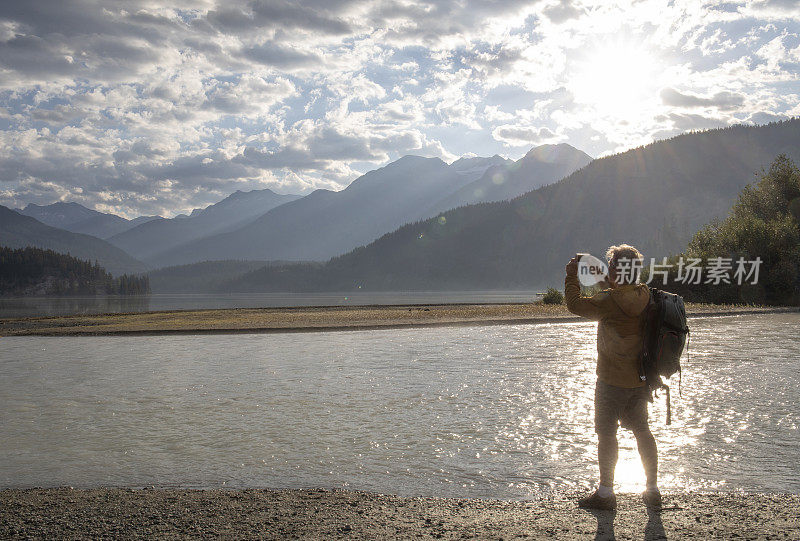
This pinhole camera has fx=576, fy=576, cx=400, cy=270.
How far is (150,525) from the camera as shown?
4832 mm

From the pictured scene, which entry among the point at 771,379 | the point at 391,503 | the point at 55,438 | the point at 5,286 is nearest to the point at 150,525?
the point at 391,503

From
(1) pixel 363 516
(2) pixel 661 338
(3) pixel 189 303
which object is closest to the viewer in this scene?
(1) pixel 363 516

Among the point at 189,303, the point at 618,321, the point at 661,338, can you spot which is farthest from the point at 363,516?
the point at 189,303

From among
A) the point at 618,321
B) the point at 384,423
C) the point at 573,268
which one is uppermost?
the point at 573,268

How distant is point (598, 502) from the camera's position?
207 inches

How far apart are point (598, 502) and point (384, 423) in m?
4.15

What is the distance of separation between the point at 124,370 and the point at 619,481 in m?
14.0

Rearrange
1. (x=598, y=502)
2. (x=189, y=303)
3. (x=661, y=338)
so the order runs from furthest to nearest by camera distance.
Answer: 1. (x=189, y=303)
2. (x=661, y=338)
3. (x=598, y=502)

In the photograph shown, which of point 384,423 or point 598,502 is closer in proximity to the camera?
point 598,502

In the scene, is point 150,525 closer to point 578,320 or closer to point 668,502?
point 668,502

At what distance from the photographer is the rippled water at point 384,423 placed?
20.7ft

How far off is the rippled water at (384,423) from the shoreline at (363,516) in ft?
1.43

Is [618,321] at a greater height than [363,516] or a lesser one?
greater

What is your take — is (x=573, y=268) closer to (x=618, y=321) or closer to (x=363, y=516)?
(x=618, y=321)
